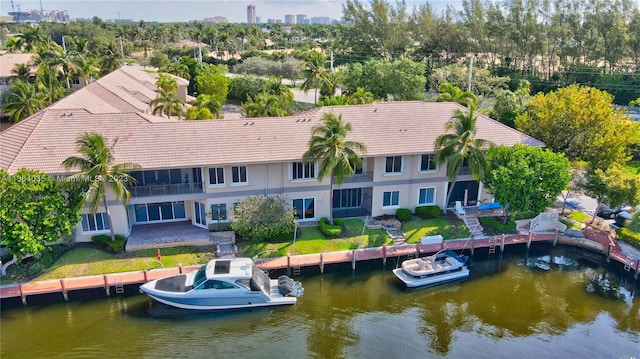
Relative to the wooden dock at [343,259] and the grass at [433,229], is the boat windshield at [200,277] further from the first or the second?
the grass at [433,229]

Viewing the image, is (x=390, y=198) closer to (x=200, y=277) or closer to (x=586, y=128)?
(x=200, y=277)

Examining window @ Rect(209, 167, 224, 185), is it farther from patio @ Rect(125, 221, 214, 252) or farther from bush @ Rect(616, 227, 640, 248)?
bush @ Rect(616, 227, 640, 248)

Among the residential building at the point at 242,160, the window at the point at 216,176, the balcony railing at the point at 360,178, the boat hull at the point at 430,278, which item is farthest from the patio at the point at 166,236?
the boat hull at the point at 430,278

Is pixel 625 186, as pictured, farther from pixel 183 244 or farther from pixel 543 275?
pixel 183 244

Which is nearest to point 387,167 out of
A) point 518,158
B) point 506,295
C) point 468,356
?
point 518,158

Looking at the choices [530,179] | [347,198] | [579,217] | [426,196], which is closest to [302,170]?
[347,198]

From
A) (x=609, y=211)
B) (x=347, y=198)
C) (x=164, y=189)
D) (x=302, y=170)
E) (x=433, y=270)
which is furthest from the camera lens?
(x=609, y=211)
